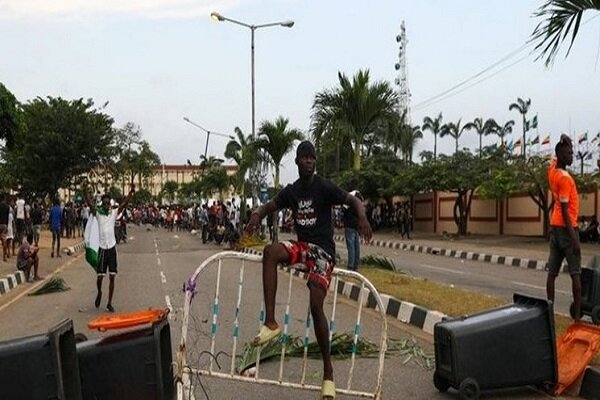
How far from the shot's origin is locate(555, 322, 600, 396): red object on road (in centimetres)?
623

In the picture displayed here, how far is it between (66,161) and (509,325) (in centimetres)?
3684

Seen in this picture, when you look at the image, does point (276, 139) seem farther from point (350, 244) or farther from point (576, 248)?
point (576, 248)

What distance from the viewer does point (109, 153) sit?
4141cm

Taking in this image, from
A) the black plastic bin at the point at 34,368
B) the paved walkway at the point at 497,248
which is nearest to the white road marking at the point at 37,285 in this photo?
the black plastic bin at the point at 34,368

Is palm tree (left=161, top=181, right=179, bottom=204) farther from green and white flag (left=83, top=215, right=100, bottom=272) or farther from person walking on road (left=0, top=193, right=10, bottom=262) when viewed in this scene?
green and white flag (left=83, top=215, right=100, bottom=272)

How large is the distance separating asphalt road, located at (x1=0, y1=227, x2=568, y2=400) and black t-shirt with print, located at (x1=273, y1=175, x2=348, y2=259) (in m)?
1.41

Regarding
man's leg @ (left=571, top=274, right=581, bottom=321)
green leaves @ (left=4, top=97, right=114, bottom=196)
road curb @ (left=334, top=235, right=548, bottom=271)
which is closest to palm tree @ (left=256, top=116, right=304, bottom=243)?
road curb @ (left=334, top=235, right=548, bottom=271)

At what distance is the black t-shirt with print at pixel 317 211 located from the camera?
5.90m

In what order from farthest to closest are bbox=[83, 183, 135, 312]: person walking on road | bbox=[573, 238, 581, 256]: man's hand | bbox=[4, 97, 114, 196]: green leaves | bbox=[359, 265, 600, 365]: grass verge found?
bbox=[4, 97, 114, 196]: green leaves
bbox=[83, 183, 135, 312]: person walking on road
bbox=[359, 265, 600, 365]: grass verge
bbox=[573, 238, 581, 256]: man's hand

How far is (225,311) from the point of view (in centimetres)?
1129

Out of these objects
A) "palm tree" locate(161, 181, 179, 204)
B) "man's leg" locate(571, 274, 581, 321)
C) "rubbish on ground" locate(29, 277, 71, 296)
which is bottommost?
"rubbish on ground" locate(29, 277, 71, 296)

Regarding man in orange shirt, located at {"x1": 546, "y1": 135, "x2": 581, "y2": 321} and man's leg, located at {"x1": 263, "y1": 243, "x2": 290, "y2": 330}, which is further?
man in orange shirt, located at {"x1": 546, "y1": 135, "x2": 581, "y2": 321}

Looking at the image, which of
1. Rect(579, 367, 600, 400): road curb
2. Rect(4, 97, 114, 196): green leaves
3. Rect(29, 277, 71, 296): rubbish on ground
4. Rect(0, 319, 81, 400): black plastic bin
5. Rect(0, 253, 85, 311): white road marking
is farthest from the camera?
Rect(4, 97, 114, 196): green leaves

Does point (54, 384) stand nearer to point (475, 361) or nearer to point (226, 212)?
point (475, 361)
